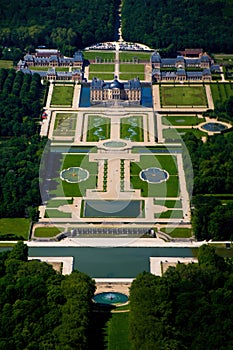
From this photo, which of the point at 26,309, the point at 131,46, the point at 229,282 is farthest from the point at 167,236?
the point at 131,46

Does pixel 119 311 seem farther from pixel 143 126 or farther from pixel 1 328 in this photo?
pixel 143 126

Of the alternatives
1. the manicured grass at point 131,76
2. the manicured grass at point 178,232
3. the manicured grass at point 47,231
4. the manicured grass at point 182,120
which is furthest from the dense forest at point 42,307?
the manicured grass at point 131,76

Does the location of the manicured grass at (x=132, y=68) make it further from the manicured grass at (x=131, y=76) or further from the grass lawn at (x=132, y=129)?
the grass lawn at (x=132, y=129)

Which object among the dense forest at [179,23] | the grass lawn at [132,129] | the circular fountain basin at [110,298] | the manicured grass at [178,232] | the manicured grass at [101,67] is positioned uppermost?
the dense forest at [179,23]

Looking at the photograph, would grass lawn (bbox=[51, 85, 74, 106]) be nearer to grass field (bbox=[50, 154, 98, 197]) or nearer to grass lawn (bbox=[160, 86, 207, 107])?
grass lawn (bbox=[160, 86, 207, 107])

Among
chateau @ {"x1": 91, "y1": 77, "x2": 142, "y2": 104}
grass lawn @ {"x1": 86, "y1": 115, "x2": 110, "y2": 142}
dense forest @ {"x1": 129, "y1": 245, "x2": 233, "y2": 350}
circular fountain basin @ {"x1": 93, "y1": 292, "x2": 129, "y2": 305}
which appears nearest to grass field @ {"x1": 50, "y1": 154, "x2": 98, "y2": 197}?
grass lawn @ {"x1": 86, "y1": 115, "x2": 110, "y2": 142}

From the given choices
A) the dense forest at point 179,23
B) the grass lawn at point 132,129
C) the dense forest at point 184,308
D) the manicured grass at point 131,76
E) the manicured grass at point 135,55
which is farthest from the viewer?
the dense forest at point 179,23

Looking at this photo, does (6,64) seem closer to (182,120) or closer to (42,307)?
(182,120)

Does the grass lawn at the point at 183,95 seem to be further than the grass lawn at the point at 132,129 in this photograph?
Yes

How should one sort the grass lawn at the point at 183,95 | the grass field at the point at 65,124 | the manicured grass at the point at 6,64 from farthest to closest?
the manicured grass at the point at 6,64, the grass lawn at the point at 183,95, the grass field at the point at 65,124

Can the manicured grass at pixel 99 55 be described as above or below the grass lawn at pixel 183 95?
above
